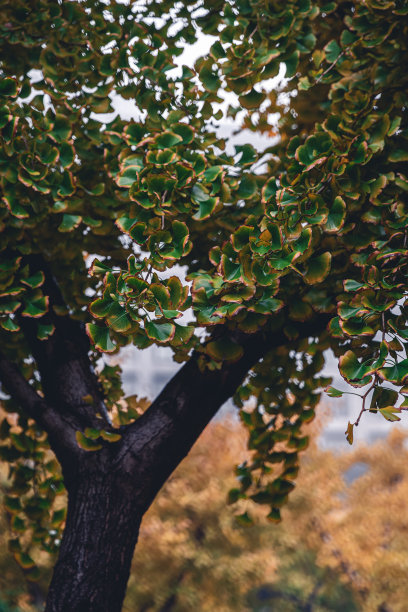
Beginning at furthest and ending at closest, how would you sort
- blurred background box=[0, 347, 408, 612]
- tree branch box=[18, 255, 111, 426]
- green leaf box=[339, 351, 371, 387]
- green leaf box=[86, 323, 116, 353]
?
blurred background box=[0, 347, 408, 612] → tree branch box=[18, 255, 111, 426] → green leaf box=[86, 323, 116, 353] → green leaf box=[339, 351, 371, 387]

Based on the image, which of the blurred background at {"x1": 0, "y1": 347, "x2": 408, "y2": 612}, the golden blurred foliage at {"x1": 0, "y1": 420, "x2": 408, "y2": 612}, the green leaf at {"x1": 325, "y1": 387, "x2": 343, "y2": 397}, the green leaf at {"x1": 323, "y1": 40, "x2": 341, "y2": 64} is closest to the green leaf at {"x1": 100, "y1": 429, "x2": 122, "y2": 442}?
the green leaf at {"x1": 325, "y1": 387, "x2": 343, "y2": 397}

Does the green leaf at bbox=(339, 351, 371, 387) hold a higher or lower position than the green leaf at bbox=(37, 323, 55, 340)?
lower

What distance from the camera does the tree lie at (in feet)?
5.46

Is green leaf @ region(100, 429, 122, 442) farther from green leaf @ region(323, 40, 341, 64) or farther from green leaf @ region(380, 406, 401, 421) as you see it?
green leaf @ region(323, 40, 341, 64)

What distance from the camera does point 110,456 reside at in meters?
2.39

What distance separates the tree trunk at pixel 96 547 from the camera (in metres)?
2.21

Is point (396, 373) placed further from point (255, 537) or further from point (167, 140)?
point (255, 537)

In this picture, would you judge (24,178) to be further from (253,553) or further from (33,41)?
(253,553)

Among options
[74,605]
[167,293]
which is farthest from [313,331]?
[74,605]

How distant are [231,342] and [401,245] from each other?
667 millimetres

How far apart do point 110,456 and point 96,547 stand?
0.35 meters

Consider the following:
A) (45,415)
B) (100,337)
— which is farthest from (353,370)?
(45,415)

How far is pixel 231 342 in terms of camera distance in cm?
207

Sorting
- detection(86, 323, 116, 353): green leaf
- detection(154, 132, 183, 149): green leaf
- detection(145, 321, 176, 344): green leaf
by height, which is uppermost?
detection(154, 132, 183, 149): green leaf
